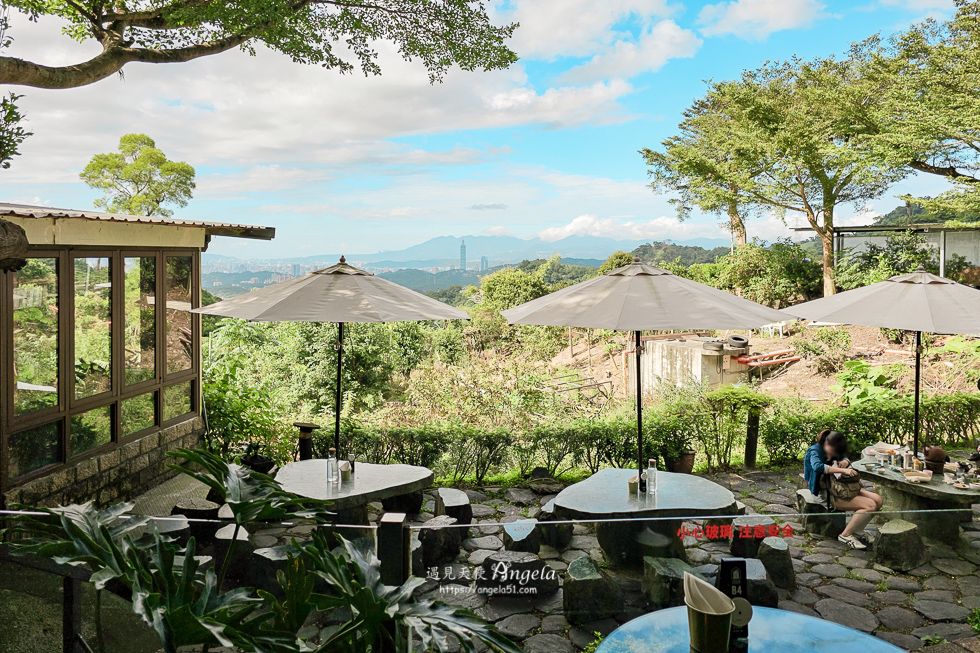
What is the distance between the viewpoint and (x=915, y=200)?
1855 cm

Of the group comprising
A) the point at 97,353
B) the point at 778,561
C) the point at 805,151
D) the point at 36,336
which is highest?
the point at 805,151

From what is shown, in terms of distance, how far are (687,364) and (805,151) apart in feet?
35.2

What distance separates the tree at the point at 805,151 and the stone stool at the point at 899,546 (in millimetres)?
19307

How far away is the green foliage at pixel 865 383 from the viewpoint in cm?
1035

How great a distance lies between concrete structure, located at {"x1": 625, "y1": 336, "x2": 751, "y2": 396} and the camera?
15281 mm

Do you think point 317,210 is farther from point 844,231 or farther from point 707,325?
point 707,325

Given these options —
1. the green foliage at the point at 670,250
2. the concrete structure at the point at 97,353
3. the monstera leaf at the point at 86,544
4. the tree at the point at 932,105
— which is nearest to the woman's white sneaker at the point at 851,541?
the monstera leaf at the point at 86,544

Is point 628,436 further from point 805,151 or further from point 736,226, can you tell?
point 736,226

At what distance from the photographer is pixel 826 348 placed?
15.1 meters

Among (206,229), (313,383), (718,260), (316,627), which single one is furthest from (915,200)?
(316,627)

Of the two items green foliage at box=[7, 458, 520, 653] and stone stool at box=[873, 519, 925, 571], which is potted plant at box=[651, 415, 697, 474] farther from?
green foliage at box=[7, 458, 520, 653]

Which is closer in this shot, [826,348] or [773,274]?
[826,348]

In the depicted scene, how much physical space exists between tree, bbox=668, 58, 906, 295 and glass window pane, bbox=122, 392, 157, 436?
20.5 metres

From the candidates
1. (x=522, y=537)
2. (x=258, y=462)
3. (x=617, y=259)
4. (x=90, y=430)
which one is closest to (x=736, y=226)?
(x=617, y=259)
